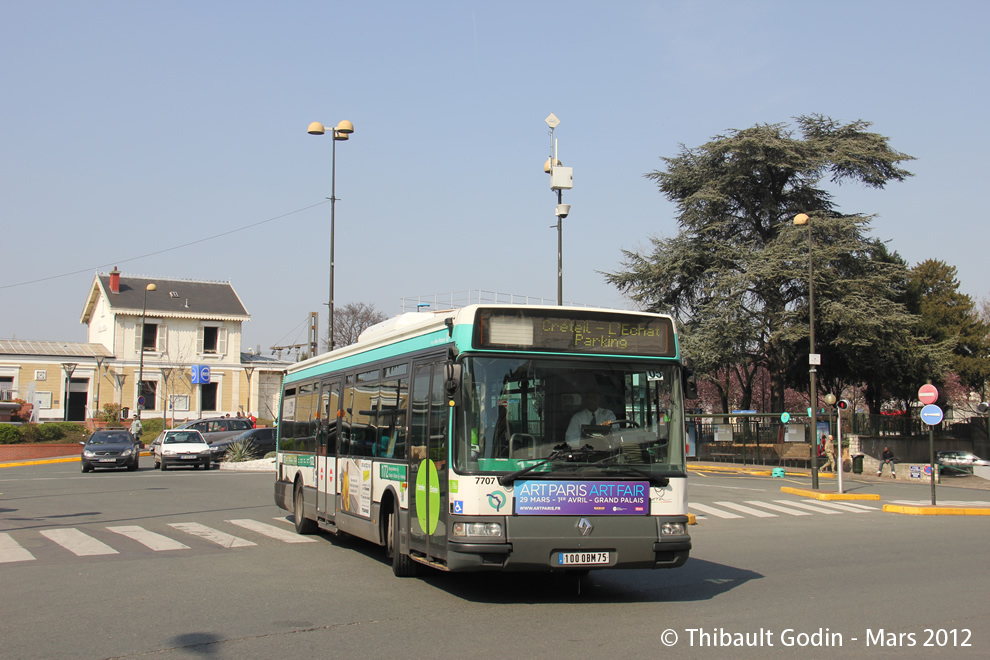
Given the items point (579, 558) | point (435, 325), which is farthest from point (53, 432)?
point (579, 558)

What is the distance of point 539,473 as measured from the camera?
8.34 metres

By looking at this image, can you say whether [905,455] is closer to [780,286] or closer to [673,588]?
[780,286]

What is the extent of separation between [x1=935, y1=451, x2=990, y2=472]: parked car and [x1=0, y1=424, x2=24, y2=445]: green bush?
135ft

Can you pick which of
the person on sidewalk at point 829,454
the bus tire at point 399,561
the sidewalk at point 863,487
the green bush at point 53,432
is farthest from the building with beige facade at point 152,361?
the bus tire at point 399,561

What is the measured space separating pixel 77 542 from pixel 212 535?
6.26 ft

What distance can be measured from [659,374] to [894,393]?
140 ft

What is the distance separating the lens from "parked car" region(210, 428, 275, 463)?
123 feet

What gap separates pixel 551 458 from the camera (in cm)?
840

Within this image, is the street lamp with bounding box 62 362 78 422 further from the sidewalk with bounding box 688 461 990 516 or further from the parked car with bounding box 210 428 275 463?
the sidewalk with bounding box 688 461 990 516

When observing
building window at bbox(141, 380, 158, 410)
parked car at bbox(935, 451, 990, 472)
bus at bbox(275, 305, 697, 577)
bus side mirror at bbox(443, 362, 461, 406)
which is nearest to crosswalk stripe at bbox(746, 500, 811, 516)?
bus at bbox(275, 305, 697, 577)

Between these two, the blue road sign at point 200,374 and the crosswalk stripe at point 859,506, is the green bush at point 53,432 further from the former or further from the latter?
the crosswalk stripe at point 859,506

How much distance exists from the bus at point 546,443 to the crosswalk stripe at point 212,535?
4.51 m

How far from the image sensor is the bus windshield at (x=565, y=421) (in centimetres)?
841

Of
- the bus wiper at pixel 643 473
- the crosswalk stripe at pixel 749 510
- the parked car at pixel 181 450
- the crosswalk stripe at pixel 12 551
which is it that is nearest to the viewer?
the bus wiper at pixel 643 473
